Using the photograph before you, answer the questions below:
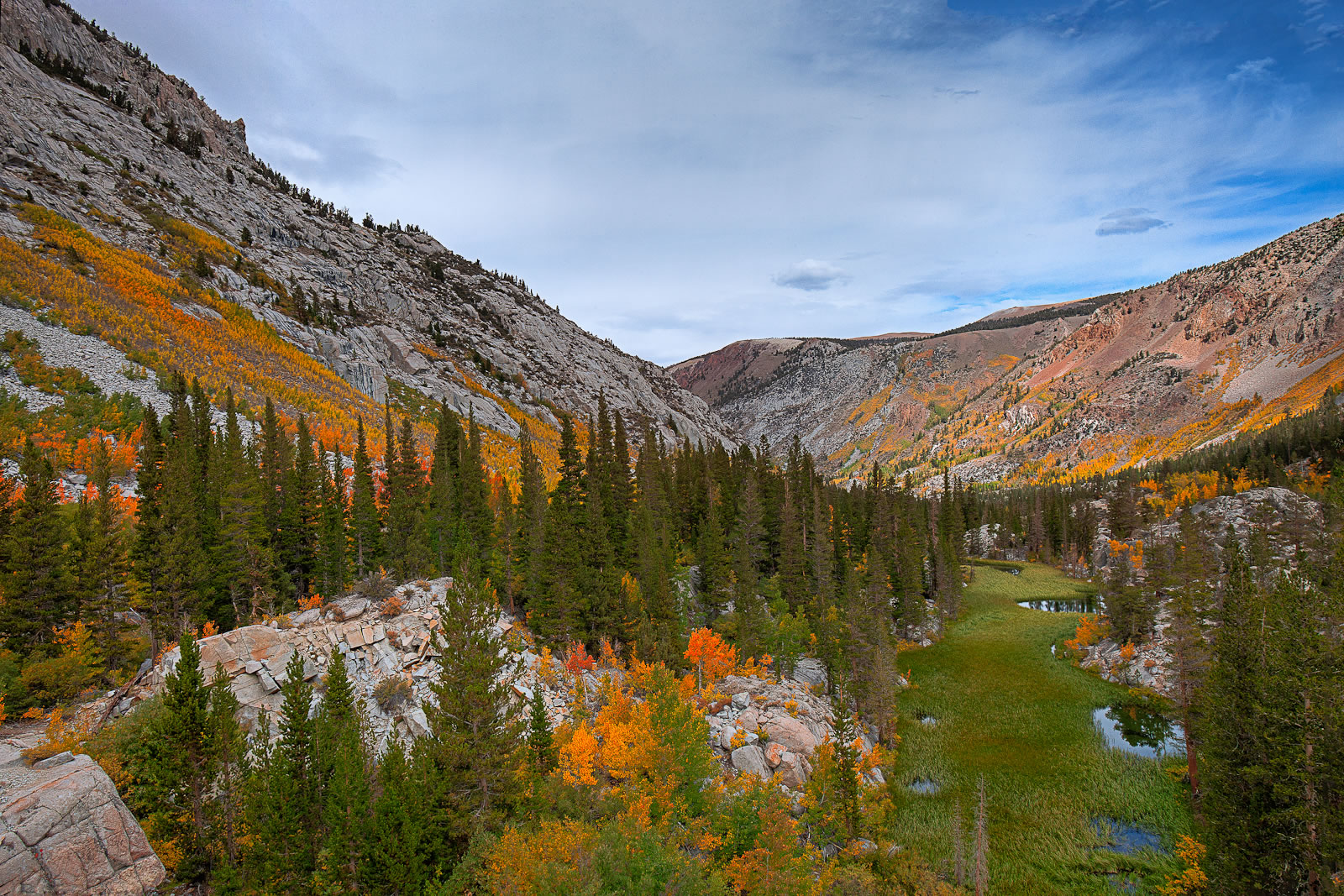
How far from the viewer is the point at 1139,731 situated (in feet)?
139

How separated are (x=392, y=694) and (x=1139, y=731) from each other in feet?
171

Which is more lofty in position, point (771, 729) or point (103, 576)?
point (103, 576)

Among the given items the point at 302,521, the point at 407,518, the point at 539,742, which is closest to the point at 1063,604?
the point at 539,742

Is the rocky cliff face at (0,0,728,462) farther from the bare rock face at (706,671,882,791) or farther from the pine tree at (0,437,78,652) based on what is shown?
the bare rock face at (706,671,882,791)

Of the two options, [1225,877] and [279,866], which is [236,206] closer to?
[279,866]

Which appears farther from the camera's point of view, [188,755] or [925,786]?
[925,786]

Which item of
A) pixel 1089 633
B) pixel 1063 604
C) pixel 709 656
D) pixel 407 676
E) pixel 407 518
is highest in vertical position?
pixel 407 518

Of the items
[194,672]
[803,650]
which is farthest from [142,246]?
[803,650]

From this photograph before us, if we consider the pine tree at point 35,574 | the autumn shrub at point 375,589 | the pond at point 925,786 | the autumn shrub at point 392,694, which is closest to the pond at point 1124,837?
the pond at point 925,786

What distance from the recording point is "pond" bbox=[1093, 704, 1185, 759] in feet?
129

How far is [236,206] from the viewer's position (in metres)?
111

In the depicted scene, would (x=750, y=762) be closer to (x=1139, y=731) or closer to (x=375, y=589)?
(x=375, y=589)

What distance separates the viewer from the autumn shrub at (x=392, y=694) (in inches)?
1107

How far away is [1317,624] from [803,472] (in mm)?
56503
